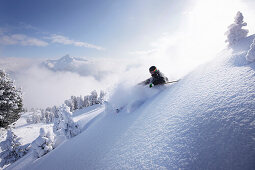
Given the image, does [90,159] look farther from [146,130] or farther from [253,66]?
[253,66]

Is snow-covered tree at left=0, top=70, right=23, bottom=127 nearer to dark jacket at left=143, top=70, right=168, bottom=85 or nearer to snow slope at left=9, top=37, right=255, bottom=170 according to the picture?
snow slope at left=9, top=37, right=255, bottom=170

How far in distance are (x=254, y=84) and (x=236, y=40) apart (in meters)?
6.68

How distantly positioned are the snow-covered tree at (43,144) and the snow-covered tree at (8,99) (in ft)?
15.2

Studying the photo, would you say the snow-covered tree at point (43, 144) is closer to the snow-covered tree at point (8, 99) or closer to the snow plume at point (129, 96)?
the snow-covered tree at point (8, 99)

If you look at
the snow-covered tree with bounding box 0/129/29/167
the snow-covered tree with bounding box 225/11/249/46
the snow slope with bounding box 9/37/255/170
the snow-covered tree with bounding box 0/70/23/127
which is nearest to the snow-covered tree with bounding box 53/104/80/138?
the snow-covered tree with bounding box 0/70/23/127

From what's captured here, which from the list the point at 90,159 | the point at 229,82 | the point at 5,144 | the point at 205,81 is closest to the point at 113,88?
the point at 90,159

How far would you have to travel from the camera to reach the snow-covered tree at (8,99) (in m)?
13.1

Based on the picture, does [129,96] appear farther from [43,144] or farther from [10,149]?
[10,149]

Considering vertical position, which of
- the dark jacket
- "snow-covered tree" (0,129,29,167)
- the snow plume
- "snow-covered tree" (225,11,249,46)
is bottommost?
"snow-covered tree" (0,129,29,167)

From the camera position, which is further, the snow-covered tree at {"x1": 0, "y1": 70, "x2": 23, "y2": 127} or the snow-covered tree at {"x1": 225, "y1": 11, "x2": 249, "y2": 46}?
the snow-covered tree at {"x1": 0, "y1": 70, "x2": 23, "y2": 127}

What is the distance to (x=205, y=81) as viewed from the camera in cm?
530

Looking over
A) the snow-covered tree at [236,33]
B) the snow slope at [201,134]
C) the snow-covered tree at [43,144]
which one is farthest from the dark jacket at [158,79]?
the snow-covered tree at [43,144]

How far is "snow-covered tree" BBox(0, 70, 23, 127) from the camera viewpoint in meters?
13.1

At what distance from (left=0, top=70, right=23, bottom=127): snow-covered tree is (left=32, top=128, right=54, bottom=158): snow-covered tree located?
15.2ft
